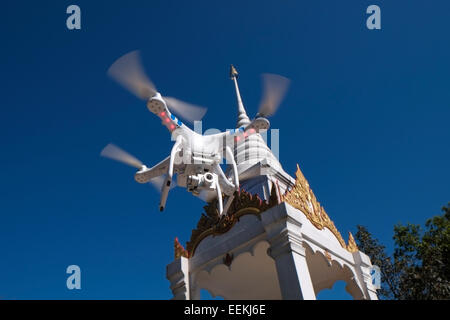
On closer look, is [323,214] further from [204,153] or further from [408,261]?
[408,261]

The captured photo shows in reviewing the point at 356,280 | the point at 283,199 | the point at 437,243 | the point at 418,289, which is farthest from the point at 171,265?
the point at 437,243

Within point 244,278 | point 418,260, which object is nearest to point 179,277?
point 244,278

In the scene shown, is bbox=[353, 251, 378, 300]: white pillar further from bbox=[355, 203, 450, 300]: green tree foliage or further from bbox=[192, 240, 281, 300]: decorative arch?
bbox=[355, 203, 450, 300]: green tree foliage

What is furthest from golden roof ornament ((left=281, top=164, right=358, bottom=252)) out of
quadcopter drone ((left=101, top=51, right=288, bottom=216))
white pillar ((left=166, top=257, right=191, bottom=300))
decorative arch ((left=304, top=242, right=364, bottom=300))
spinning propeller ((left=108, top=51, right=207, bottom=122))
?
spinning propeller ((left=108, top=51, right=207, bottom=122))

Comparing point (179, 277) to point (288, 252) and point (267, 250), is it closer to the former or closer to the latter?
point (267, 250)

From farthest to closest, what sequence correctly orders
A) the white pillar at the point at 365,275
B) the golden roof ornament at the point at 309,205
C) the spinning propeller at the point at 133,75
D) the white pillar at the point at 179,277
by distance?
the white pillar at the point at 365,275, the golden roof ornament at the point at 309,205, the white pillar at the point at 179,277, the spinning propeller at the point at 133,75

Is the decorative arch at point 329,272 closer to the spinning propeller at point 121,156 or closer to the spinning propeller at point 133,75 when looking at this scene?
the spinning propeller at point 121,156

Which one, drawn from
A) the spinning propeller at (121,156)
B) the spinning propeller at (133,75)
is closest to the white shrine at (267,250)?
the spinning propeller at (121,156)
